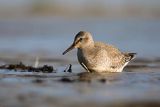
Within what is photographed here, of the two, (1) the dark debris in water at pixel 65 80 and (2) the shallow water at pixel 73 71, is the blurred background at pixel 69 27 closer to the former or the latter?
(2) the shallow water at pixel 73 71

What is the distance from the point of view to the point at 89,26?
26141 millimetres

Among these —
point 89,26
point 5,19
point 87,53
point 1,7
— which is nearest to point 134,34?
point 89,26

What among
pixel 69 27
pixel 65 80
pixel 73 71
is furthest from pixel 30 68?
pixel 69 27

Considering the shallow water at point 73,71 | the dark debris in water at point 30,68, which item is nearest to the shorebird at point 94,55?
the shallow water at point 73,71

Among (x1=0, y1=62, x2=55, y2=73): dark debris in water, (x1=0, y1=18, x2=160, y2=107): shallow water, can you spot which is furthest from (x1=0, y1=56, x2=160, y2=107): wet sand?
(x1=0, y1=62, x2=55, y2=73): dark debris in water

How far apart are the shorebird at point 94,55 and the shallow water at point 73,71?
243 millimetres

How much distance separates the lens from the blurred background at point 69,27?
62.1ft

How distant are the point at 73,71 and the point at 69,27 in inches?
455

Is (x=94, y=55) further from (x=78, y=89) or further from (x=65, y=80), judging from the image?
(x=78, y=89)

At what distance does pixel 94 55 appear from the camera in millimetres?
13391

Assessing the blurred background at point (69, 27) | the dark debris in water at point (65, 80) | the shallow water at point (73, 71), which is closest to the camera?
the shallow water at point (73, 71)

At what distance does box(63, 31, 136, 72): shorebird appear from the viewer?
13.3 meters

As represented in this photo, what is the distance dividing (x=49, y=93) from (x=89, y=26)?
50.9 feet

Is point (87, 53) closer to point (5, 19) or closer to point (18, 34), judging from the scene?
point (18, 34)
